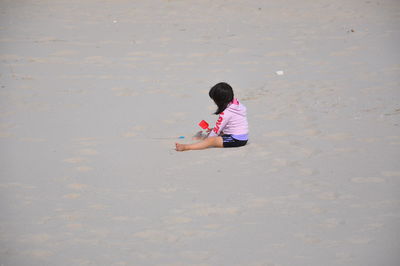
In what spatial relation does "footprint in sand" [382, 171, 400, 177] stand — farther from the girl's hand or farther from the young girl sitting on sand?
the girl's hand

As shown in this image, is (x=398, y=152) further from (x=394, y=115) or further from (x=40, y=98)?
(x=40, y=98)

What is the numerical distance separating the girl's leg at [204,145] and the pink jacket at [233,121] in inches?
3.3

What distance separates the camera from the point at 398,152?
5.44 meters

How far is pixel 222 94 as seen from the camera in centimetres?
565

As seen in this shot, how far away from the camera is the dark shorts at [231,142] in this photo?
570 cm

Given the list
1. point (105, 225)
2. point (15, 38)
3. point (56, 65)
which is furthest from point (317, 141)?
point (15, 38)

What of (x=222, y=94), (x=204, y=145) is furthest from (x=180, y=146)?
(x=222, y=94)

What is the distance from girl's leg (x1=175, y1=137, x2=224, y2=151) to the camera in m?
5.59

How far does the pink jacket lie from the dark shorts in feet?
0.16

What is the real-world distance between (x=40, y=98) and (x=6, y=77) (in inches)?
36.2

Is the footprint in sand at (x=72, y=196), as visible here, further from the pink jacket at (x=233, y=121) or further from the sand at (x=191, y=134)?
the pink jacket at (x=233, y=121)

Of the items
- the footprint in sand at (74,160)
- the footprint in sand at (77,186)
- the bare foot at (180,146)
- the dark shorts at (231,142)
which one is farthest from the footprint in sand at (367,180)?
the footprint in sand at (74,160)

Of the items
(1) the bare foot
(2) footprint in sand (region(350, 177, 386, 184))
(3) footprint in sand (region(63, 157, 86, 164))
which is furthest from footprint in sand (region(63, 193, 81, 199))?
(2) footprint in sand (region(350, 177, 386, 184))

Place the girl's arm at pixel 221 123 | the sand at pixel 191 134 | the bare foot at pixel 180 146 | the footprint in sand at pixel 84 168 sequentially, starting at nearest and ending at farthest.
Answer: the sand at pixel 191 134 < the footprint in sand at pixel 84 168 < the bare foot at pixel 180 146 < the girl's arm at pixel 221 123
